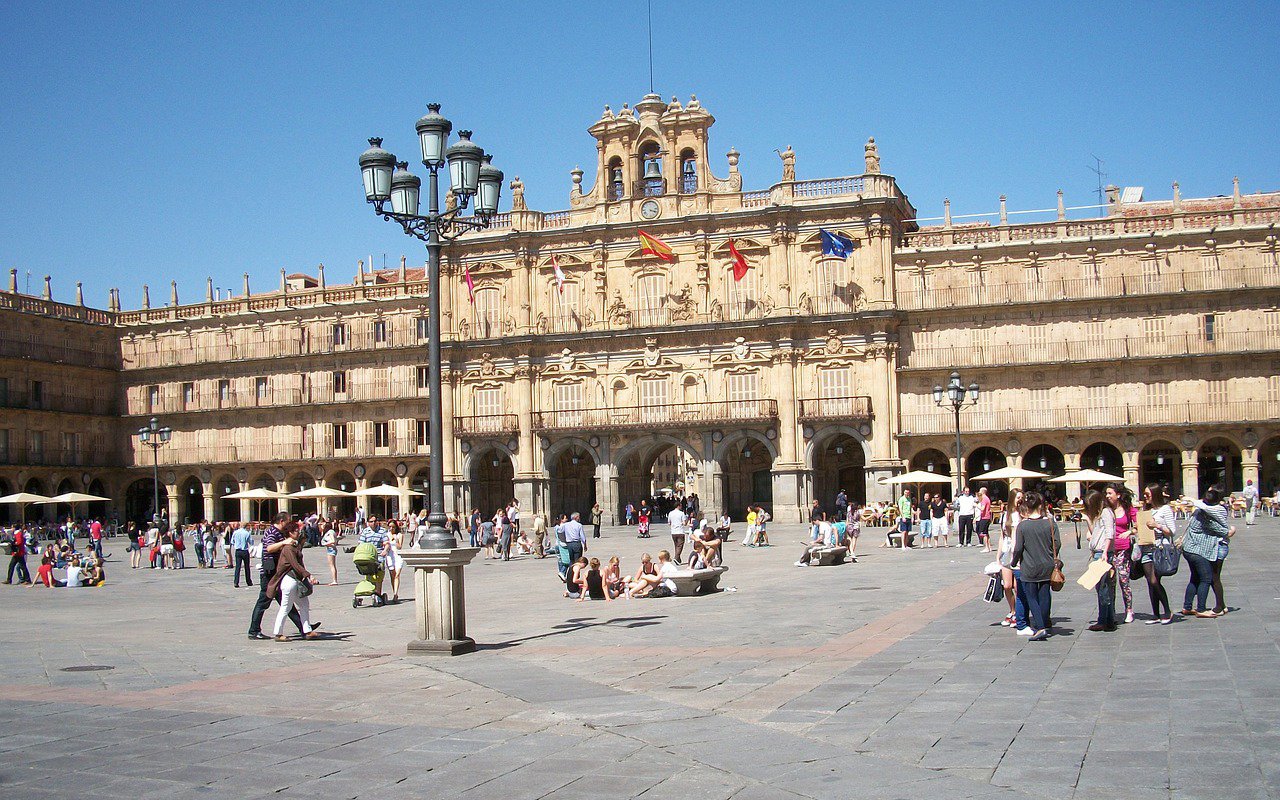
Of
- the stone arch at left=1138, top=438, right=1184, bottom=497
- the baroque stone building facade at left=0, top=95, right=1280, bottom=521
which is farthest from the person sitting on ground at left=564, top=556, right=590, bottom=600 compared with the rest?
the stone arch at left=1138, top=438, right=1184, bottom=497

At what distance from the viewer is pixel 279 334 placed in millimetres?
62031

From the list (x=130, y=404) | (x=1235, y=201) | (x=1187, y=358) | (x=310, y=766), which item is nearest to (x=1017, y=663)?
(x=310, y=766)

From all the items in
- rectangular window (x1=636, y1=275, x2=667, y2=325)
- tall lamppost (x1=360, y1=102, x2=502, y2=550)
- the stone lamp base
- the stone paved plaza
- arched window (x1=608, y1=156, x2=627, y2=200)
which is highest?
arched window (x1=608, y1=156, x2=627, y2=200)

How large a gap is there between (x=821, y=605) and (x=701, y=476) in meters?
35.1

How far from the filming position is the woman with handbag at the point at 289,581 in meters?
15.2

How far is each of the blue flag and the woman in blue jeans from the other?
116 ft

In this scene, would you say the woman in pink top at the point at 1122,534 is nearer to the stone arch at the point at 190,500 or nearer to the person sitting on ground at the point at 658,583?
the person sitting on ground at the point at 658,583

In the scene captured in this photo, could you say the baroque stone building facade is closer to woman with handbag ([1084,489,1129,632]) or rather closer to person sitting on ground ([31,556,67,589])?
person sitting on ground ([31,556,67,589])

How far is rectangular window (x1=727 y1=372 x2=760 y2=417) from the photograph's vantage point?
51469 millimetres

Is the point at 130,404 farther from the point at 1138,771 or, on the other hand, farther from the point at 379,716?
the point at 1138,771

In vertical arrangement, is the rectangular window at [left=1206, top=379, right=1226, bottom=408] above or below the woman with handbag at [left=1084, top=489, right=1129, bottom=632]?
above

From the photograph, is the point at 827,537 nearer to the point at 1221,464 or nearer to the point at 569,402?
the point at 1221,464

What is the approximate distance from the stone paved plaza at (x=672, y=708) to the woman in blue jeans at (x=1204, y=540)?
496 millimetres

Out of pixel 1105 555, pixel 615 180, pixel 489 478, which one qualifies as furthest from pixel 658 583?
pixel 489 478
